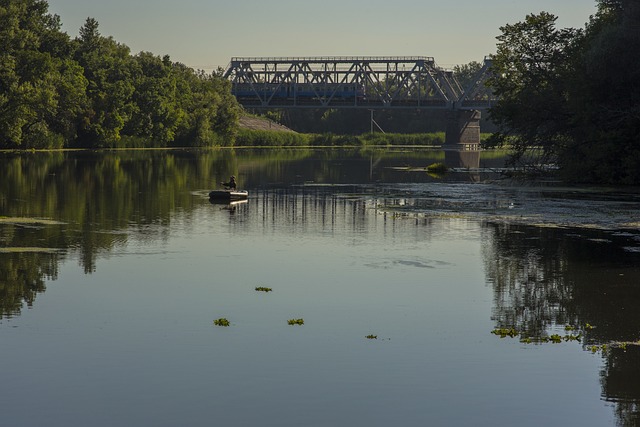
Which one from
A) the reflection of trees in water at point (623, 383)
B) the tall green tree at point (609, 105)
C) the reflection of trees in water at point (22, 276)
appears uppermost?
the tall green tree at point (609, 105)

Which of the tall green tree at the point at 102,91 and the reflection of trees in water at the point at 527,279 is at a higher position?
the tall green tree at the point at 102,91

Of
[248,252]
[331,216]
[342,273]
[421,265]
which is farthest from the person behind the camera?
[331,216]

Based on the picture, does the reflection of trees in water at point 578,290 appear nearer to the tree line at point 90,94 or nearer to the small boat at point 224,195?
the small boat at point 224,195

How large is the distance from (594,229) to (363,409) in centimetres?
2768

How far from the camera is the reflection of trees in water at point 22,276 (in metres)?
25.2

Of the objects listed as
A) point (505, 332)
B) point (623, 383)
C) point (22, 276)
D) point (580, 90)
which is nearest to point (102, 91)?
point (580, 90)

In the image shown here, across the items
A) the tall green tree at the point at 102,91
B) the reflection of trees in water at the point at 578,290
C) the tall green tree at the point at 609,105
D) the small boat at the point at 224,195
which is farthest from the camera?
the tall green tree at the point at 102,91

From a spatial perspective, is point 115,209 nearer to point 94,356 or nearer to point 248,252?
point 248,252

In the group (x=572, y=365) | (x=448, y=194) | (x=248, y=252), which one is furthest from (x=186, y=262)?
(x=448, y=194)

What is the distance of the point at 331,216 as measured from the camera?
4903cm

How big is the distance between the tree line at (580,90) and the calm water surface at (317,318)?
748 inches

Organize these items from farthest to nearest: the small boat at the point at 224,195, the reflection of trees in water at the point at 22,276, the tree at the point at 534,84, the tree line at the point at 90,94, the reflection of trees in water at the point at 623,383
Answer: the tree line at the point at 90,94, the tree at the point at 534,84, the small boat at the point at 224,195, the reflection of trees in water at the point at 22,276, the reflection of trees in water at the point at 623,383

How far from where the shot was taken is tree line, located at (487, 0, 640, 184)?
64625mm

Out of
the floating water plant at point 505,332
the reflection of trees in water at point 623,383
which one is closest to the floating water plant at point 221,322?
the floating water plant at point 505,332
